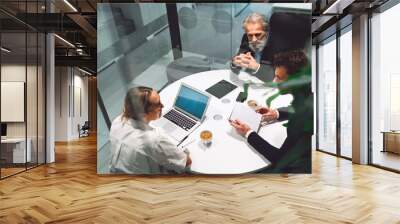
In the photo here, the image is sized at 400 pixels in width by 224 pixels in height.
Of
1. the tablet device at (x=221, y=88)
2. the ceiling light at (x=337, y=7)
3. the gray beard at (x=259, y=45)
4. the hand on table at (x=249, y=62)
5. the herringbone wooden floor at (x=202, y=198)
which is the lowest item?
the herringbone wooden floor at (x=202, y=198)

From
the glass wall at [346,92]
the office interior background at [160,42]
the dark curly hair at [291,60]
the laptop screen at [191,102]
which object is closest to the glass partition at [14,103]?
the office interior background at [160,42]

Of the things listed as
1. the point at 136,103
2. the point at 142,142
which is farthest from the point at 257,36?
the point at 142,142

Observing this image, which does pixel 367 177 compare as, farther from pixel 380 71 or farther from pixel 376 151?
pixel 380 71

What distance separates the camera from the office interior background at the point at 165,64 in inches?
266

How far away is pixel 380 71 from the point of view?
818 centimetres

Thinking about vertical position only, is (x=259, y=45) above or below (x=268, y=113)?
above

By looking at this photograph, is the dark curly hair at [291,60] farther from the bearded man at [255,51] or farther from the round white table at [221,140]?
the round white table at [221,140]

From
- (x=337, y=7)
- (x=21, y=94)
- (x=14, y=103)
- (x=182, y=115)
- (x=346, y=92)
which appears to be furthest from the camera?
(x=346, y=92)

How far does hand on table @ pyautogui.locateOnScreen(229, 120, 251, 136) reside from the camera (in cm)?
672

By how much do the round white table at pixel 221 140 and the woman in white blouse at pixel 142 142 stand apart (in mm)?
203

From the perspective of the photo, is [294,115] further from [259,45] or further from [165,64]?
[165,64]

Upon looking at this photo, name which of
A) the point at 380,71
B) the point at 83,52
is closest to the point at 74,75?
the point at 83,52

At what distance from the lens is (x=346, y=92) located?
964 cm

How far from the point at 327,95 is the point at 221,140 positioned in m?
5.71
